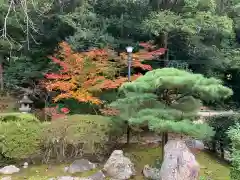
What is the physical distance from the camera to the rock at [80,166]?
739 centimetres

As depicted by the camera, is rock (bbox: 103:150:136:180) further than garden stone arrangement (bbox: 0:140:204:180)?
Yes

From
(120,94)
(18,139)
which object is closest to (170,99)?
(120,94)

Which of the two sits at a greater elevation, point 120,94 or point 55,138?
point 120,94

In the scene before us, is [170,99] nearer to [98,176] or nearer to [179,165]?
[179,165]

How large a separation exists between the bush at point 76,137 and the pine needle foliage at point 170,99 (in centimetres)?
66

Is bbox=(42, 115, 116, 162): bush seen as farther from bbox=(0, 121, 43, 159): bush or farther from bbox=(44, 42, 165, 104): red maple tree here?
bbox=(44, 42, 165, 104): red maple tree

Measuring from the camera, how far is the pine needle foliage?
6.46 meters

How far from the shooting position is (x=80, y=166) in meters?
7.47

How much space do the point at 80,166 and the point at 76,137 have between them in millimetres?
644

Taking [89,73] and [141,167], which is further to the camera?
[89,73]

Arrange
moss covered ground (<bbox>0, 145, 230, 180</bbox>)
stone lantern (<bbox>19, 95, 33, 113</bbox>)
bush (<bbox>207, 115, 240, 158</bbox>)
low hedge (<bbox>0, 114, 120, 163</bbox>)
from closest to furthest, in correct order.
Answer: moss covered ground (<bbox>0, 145, 230, 180</bbox>) → low hedge (<bbox>0, 114, 120, 163</bbox>) → bush (<bbox>207, 115, 240, 158</bbox>) → stone lantern (<bbox>19, 95, 33, 113</bbox>)

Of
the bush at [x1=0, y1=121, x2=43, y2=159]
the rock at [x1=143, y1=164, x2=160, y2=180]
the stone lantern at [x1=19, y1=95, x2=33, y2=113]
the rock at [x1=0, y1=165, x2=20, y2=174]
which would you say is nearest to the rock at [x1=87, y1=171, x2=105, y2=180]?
the rock at [x1=143, y1=164, x2=160, y2=180]

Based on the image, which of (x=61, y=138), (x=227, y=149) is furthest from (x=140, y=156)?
(x=227, y=149)

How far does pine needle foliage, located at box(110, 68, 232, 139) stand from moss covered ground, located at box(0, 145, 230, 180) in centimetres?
113
